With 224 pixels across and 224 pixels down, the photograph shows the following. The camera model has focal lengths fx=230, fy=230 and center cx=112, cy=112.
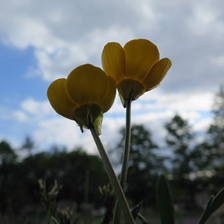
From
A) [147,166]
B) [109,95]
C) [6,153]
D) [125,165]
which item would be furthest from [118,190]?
[6,153]

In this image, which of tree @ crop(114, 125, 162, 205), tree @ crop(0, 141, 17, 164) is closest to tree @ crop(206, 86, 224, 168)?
tree @ crop(114, 125, 162, 205)

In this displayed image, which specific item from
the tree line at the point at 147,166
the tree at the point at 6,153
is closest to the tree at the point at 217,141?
the tree line at the point at 147,166

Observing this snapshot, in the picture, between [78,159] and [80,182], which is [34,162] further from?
[80,182]

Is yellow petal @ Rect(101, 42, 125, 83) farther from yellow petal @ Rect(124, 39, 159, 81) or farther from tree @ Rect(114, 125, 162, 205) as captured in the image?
tree @ Rect(114, 125, 162, 205)

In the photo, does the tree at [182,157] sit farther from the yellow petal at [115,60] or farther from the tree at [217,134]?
the yellow petal at [115,60]

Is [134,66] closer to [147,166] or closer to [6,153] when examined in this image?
[147,166]
